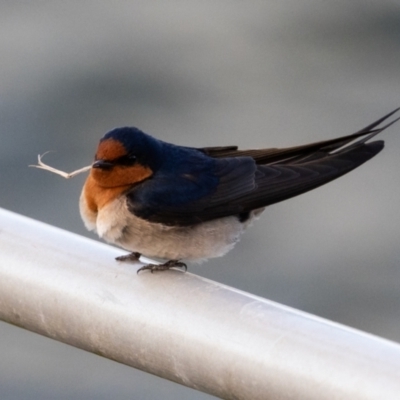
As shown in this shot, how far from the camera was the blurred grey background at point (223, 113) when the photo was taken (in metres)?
4.64

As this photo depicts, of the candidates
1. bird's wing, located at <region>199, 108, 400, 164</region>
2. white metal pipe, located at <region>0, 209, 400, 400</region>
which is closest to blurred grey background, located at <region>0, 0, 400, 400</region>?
bird's wing, located at <region>199, 108, 400, 164</region>

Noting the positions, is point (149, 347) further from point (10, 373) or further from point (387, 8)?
point (387, 8)

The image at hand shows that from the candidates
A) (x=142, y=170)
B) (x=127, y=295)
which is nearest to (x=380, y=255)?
(x=142, y=170)

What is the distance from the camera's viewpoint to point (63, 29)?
666 cm

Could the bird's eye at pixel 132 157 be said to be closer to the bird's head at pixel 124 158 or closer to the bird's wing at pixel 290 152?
the bird's head at pixel 124 158

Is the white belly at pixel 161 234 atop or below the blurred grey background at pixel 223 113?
atop

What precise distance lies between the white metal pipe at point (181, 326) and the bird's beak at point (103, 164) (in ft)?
2.50

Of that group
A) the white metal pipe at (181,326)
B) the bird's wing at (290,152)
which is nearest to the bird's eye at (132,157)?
the bird's wing at (290,152)

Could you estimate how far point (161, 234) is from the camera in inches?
83.8

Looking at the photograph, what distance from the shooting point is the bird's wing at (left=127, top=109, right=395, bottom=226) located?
2068 millimetres

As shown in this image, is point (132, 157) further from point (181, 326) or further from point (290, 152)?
point (181, 326)

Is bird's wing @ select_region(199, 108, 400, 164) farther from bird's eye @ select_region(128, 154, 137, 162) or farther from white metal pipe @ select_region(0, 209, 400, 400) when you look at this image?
white metal pipe @ select_region(0, 209, 400, 400)

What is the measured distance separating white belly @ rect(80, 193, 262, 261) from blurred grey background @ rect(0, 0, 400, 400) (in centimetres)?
202

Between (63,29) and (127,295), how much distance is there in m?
5.64
